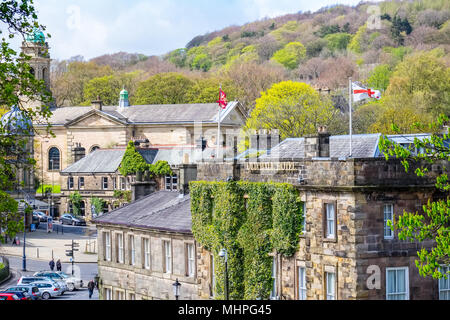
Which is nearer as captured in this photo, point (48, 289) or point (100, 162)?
point (48, 289)

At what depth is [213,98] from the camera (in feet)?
450

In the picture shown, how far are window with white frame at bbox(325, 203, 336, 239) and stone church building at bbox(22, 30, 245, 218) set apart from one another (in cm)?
8108

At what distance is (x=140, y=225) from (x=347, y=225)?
14431 millimetres

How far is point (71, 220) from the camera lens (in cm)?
9419

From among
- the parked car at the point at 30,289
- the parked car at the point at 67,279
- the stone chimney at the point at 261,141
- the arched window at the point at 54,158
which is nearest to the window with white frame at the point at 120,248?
the stone chimney at the point at 261,141

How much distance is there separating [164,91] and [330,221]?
118 meters

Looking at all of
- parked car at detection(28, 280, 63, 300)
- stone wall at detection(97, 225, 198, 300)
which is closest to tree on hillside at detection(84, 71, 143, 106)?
parked car at detection(28, 280, 63, 300)

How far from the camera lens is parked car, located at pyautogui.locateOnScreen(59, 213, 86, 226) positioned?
93688 millimetres

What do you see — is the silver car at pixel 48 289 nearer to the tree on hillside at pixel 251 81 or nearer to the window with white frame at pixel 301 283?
the window with white frame at pixel 301 283

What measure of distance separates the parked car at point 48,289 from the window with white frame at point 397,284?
30596mm

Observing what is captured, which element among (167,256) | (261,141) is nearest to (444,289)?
(167,256)

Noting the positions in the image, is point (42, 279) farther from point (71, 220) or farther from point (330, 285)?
point (71, 220)

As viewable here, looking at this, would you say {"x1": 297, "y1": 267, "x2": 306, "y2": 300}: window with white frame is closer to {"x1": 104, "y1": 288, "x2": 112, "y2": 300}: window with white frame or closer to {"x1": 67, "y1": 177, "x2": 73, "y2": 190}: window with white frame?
{"x1": 104, "y1": 288, "x2": 112, "y2": 300}: window with white frame

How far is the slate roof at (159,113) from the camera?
115562 millimetres
